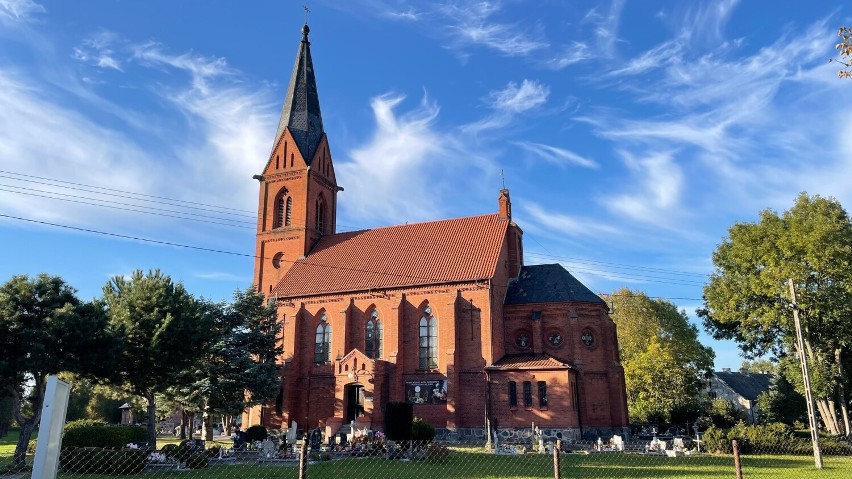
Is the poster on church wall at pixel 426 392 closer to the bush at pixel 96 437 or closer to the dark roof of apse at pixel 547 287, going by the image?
the dark roof of apse at pixel 547 287

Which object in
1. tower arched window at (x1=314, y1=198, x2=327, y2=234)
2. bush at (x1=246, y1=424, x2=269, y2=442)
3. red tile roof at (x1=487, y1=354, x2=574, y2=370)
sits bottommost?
bush at (x1=246, y1=424, x2=269, y2=442)

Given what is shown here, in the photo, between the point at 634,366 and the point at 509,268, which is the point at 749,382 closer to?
the point at 634,366

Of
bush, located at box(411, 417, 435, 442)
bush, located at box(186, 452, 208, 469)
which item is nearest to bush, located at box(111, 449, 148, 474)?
bush, located at box(186, 452, 208, 469)

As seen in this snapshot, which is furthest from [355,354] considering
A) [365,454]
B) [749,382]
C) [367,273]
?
[749,382]

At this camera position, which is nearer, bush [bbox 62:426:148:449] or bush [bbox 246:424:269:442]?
bush [bbox 62:426:148:449]

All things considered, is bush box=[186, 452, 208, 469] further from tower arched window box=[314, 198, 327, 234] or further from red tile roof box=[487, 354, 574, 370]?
tower arched window box=[314, 198, 327, 234]

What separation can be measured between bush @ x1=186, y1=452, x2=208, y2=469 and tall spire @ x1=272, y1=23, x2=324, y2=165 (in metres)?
30.1

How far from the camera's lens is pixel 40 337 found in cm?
2308

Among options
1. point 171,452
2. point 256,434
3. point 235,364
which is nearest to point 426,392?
point 256,434

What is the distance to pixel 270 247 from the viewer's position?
4897cm

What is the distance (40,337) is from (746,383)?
3253 inches

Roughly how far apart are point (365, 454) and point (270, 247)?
1009 inches

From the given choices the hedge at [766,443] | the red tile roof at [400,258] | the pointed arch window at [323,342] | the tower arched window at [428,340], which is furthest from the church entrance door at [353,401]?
Result: the hedge at [766,443]

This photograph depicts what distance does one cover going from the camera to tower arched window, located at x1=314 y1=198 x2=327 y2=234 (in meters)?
50.3
